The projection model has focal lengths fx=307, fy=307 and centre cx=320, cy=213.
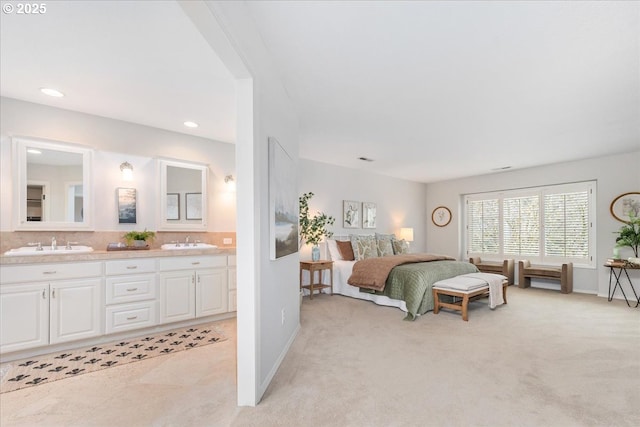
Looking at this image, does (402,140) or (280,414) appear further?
(402,140)

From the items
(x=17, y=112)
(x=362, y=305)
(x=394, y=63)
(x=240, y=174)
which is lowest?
(x=362, y=305)

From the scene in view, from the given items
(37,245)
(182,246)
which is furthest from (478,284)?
(37,245)

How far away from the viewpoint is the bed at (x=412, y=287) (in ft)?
13.1

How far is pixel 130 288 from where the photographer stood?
324 centimetres

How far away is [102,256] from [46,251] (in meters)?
0.50

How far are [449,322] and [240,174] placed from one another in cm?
316

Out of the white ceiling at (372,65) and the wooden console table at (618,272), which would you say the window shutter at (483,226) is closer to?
the wooden console table at (618,272)

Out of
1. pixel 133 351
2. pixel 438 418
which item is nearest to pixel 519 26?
pixel 438 418

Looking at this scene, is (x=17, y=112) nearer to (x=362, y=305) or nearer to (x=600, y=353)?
(x=362, y=305)

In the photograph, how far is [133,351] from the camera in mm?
2906

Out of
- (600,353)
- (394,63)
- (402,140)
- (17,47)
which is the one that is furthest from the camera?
(402,140)

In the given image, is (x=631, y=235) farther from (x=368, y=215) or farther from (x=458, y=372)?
(x=458, y=372)

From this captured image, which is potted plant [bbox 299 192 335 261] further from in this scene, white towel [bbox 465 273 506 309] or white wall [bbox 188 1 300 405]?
white wall [bbox 188 1 300 405]

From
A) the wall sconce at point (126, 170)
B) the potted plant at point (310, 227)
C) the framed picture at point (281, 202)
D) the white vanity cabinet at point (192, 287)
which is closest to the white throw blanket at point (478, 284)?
the potted plant at point (310, 227)
